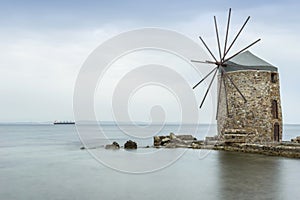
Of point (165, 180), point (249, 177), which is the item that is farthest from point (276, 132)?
point (165, 180)

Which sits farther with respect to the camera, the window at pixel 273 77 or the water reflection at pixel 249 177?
the window at pixel 273 77

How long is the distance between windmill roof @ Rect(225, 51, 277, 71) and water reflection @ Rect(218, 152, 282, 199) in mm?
4664

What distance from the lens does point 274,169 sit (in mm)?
9961

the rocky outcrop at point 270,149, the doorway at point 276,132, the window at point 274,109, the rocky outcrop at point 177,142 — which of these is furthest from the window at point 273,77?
the rocky outcrop at point 177,142

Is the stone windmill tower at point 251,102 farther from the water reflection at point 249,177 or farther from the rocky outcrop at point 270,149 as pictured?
the water reflection at point 249,177

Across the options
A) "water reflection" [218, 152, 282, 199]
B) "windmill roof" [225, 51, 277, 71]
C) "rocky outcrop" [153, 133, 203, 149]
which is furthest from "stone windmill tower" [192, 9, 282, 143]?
"water reflection" [218, 152, 282, 199]

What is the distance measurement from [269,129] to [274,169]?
242 inches

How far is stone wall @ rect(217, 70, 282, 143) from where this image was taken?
15633 mm

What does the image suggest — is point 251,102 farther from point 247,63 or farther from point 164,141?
point 164,141

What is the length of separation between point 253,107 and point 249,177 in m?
7.39

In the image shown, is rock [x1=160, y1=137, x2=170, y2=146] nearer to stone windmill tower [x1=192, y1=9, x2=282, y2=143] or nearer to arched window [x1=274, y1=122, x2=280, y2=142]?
stone windmill tower [x1=192, y1=9, x2=282, y2=143]

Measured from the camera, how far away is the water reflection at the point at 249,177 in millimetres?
7016

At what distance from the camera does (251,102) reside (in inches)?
617

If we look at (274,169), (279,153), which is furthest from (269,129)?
(274,169)
